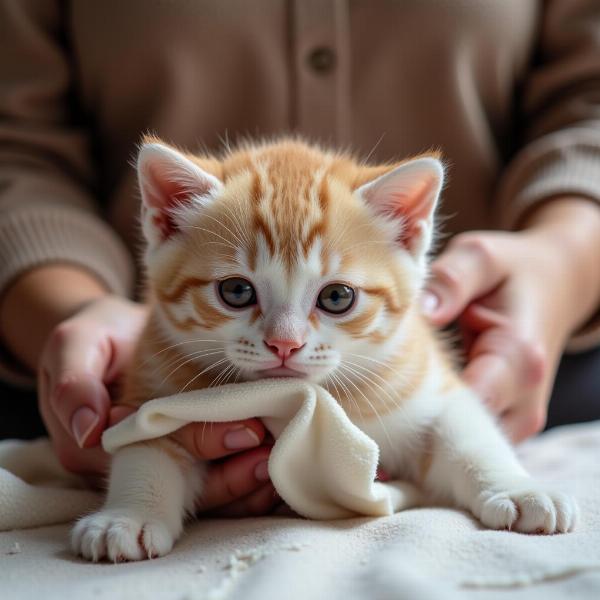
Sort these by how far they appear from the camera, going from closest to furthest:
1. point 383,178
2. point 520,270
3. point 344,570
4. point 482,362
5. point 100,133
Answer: point 344,570 → point 383,178 → point 482,362 → point 520,270 → point 100,133

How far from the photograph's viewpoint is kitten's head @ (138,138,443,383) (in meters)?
0.95

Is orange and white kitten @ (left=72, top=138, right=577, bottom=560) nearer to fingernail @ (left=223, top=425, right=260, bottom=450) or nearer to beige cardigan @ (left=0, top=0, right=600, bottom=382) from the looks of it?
fingernail @ (left=223, top=425, right=260, bottom=450)

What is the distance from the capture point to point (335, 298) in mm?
980

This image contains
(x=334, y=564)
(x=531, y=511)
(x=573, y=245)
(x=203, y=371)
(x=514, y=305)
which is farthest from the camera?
(x=573, y=245)

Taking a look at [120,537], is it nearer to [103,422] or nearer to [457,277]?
[103,422]

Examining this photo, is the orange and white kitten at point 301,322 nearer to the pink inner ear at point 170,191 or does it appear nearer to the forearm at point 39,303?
the pink inner ear at point 170,191

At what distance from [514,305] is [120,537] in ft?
2.85

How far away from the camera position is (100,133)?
6.05 feet

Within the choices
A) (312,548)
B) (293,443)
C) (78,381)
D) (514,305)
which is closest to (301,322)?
(293,443)

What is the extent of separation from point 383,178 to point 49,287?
0.79 metres

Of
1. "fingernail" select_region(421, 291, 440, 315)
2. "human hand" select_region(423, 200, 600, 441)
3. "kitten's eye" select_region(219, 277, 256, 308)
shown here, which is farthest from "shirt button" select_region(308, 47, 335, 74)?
"kitten's eye" select_region(219, 277, 256, 308)

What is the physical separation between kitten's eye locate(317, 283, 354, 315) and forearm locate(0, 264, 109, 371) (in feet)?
2.09

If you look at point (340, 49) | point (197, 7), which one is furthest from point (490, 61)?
point (197, 7)

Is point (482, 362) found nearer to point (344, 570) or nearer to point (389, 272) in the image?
point (389, 272)
